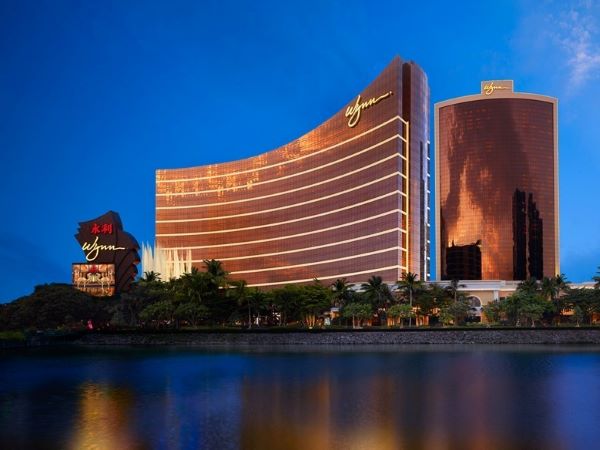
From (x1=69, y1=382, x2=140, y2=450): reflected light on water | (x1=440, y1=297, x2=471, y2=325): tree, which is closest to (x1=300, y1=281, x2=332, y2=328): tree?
(x1=440, y1=297, x2=471, y2=325): tree

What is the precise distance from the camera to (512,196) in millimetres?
195625

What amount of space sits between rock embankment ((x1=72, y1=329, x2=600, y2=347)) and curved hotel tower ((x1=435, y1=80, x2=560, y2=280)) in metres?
92.2

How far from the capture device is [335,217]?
186625 millimetres

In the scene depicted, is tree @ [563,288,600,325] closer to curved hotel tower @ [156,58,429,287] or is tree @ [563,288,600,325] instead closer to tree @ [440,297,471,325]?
tree @ [440,297,471,325]

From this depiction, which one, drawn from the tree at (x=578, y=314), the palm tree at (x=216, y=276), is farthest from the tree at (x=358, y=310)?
the tree at (x=578, y=314)

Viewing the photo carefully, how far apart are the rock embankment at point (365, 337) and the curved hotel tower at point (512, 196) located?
9225 centimetres

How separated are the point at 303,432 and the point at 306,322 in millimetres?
105088

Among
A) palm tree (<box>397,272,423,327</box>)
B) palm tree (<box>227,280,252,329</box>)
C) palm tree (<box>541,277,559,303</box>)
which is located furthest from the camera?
palm tree (<box>541,277,559,303</box>)

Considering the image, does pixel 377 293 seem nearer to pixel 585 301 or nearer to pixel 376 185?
pixel 585 301

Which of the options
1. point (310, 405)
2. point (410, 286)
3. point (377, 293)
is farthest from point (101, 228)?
point (310, 405)

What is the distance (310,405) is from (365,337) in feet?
228

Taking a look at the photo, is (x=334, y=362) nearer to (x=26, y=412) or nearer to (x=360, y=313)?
(x=26, y=412)

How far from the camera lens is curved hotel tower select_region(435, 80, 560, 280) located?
19562 cm

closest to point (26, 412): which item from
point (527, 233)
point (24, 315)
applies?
point (24, 315)
